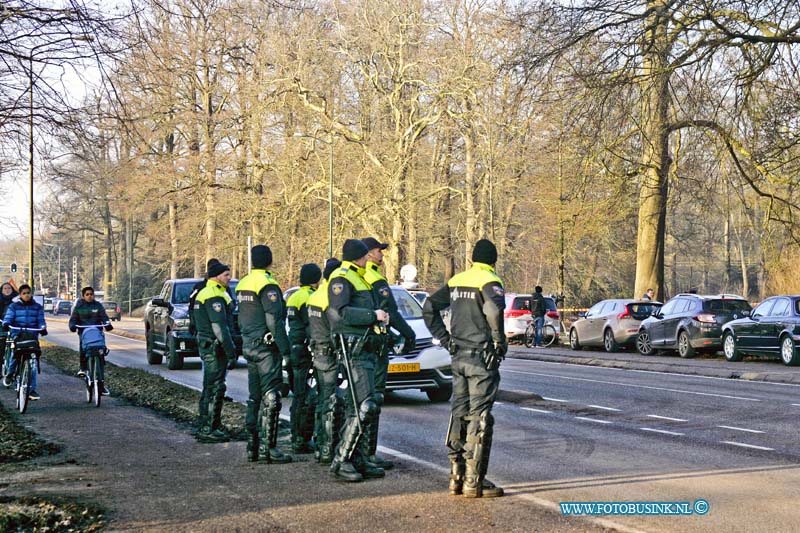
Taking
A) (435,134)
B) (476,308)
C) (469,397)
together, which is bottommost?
(469,397)

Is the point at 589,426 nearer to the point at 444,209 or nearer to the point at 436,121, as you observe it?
the point at 436,121

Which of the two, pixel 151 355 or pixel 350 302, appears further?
pixel 151 355

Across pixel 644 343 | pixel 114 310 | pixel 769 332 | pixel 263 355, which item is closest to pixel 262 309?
pixel 263 355

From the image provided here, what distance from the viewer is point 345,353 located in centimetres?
899

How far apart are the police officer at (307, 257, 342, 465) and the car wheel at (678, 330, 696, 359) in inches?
731

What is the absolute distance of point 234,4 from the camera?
10719 mm

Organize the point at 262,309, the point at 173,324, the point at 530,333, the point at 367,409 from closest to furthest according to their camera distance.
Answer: the point at 367,409 → the point at 262,309 → the point at 173,324 → the point at 530,333

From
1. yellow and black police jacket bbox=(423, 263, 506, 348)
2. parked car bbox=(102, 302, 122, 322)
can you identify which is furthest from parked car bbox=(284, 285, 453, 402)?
parked car bbox=(102, 302, 122, 322)

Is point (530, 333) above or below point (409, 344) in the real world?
below

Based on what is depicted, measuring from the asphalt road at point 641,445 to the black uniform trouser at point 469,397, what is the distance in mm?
580

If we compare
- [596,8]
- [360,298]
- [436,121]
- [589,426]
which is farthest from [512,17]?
[436,121]

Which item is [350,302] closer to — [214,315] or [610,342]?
[214,315]

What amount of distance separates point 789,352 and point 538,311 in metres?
11.9

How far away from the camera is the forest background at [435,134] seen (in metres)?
12.0
